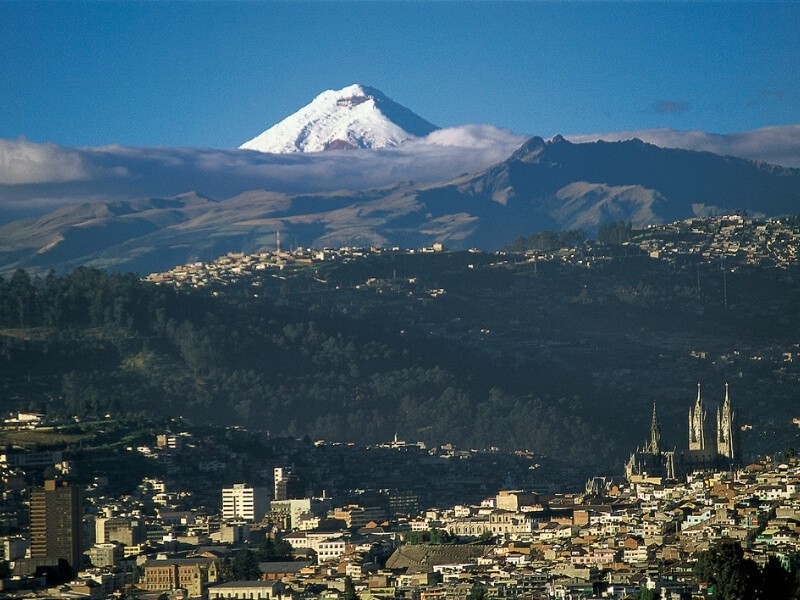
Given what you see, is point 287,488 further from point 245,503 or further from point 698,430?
point 698,430

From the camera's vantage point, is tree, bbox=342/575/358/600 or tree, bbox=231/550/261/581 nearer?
tree, bbox=342/575/358/600

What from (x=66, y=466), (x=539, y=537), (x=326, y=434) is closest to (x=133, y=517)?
(x=66, y=466)

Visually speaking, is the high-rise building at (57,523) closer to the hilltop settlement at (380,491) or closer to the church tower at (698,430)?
the hilltop settlement at (380,491)

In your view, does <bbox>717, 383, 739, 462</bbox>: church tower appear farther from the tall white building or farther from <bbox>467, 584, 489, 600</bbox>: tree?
<bbox>467, 584, 489, 600</bbox>: tree

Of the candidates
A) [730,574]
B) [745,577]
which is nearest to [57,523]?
[730,574]

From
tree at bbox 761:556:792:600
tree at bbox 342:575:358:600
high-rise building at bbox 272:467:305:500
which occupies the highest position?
high-rise building at bbox 272:467:305:500

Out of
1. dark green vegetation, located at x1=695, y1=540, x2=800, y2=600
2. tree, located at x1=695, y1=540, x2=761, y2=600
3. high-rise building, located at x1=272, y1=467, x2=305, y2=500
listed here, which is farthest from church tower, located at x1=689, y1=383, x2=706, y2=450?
dark green vegetation, located at x1=695, y1=540, x2=800, y2=600
